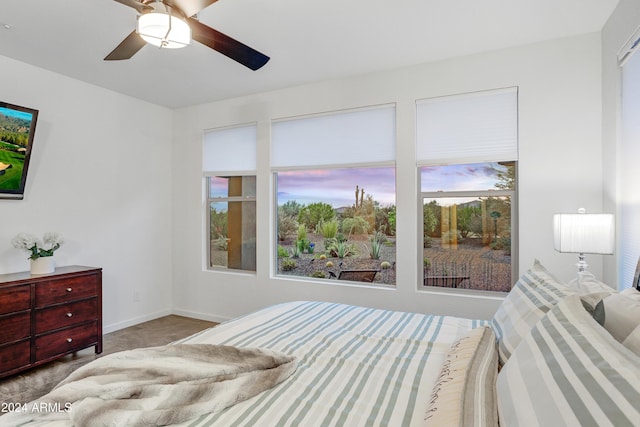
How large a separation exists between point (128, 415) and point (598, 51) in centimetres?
365

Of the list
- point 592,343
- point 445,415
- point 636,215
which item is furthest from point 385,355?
point 636,215

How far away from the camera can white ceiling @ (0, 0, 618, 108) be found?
7.61 feet

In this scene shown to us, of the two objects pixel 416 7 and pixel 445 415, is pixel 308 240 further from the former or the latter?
pixel 445 415

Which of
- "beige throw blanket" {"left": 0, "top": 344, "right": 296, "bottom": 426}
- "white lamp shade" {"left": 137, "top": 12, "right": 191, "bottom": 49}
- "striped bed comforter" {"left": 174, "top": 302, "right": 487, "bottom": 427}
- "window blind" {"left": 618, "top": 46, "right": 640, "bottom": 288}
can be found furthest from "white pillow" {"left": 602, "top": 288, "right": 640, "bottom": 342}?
"white lamp shade" {"left": 137, "top": 12, "right": 191, "bottom": 49}

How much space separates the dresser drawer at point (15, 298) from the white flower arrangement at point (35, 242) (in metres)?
0.35

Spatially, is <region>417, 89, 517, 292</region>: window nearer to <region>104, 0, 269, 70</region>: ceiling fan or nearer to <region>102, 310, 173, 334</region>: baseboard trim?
<region>104, 0, 269, 70</region>: ceiling fan

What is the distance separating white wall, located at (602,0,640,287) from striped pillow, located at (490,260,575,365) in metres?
1.11

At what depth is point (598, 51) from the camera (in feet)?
8.65

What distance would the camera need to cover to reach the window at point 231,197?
4176 millimetres

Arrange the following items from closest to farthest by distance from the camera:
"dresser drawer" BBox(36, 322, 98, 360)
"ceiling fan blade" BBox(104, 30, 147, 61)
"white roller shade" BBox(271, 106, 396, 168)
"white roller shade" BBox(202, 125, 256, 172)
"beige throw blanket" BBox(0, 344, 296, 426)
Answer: "beige throw blanket" BBox(0, 344, 296, 426) < "ceiling fan blade" BBox(104, 30, 147, 61) < "dresser drawer" BBox(36, 322, 98, 360) < "white roller shade" BBox(271, 106, 396, 168) < "white roller shade" BBox(202, 125, 256, 172)

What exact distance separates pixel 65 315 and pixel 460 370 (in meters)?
3.30

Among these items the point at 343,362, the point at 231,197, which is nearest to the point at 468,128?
the point at 343,362

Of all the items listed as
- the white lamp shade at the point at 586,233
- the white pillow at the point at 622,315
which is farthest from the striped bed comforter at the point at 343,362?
the white lamp shade at the point at 586,233

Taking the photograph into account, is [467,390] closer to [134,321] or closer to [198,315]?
[198,315]
